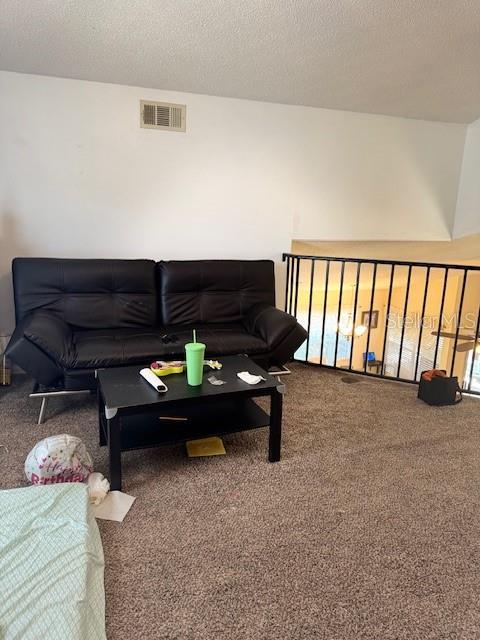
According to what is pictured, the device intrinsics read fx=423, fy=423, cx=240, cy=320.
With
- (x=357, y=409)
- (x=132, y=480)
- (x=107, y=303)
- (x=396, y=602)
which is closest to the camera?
(x=396, y=602)

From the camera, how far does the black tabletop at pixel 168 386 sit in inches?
72.5

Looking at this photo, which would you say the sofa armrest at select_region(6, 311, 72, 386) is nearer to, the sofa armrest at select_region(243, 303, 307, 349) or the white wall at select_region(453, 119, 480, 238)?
the sofa armrest at select_region(243, 303, 307, 349)

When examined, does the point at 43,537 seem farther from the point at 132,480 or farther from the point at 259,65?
the point at 259,65

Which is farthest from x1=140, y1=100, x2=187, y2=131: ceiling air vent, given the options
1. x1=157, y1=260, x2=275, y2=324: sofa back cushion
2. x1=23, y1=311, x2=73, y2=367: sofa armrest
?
x1=23, y1=311, x2=73, y2=367: sofa armrest

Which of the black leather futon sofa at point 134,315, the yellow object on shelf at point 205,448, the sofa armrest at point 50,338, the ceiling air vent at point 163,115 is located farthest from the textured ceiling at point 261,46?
the yellow object on shelf at point 205,448

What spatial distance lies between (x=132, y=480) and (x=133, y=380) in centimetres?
46

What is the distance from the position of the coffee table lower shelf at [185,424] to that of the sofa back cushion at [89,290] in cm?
103

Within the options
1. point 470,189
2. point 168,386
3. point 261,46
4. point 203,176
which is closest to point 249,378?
point 168,386

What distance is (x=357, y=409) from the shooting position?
2.75 m

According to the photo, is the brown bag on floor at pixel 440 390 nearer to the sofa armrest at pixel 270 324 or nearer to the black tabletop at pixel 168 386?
the sofa armrest at pixel 270 324

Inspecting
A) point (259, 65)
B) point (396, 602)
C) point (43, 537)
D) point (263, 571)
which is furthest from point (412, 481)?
point (259, 65)

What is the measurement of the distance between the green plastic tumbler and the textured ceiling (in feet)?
6.61

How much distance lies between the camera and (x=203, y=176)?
11.6 ft

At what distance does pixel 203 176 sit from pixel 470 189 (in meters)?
2.59
